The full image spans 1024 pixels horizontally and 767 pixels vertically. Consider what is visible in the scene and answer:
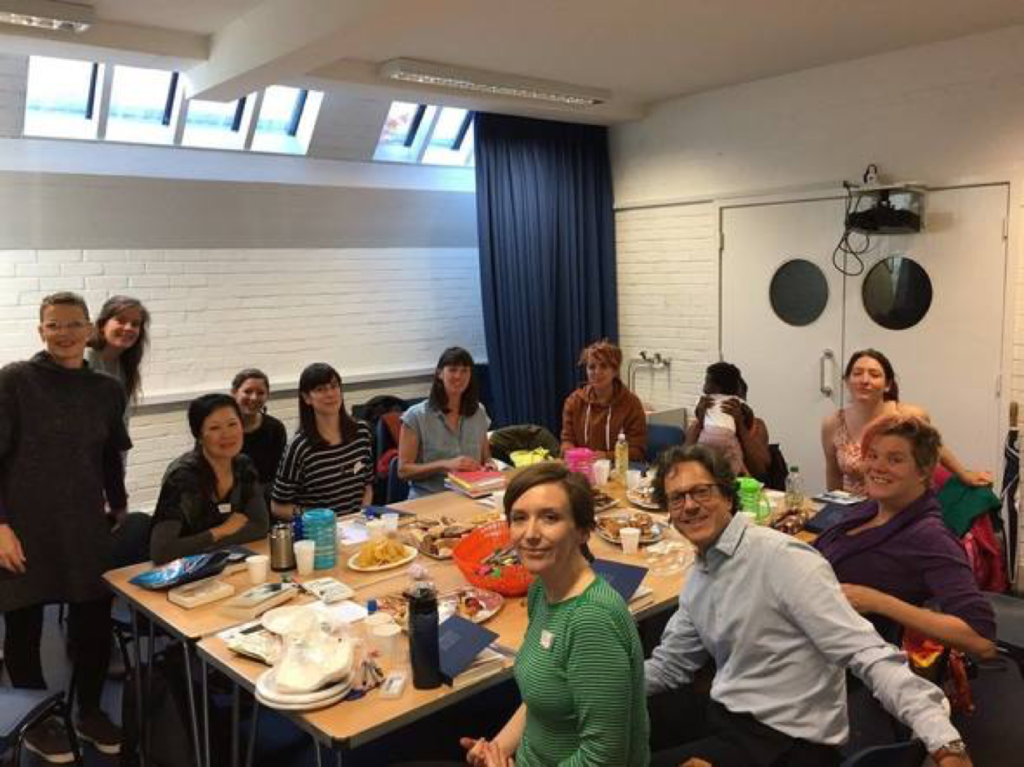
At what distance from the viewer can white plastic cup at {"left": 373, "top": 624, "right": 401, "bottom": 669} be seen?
6.72ft

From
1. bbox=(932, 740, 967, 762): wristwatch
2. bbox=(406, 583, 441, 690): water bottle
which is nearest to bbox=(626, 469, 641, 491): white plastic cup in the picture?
bbox=(406, 583, 441, 690): water bottle

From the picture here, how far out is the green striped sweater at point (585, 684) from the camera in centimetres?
155

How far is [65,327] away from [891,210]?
12.8 feet

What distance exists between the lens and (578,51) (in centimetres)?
437

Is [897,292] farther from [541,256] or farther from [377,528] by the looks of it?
[377,528]

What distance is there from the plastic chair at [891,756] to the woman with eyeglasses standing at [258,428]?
8.97 ft

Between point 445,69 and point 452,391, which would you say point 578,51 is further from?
point 452,391

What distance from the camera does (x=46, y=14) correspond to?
3400mm

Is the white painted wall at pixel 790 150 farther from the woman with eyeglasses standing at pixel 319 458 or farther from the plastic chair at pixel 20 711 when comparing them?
the plastic chair at pixel 20 711

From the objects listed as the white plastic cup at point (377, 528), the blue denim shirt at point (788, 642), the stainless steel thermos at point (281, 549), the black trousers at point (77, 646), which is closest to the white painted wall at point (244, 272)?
the black trousers at point (77, 646)

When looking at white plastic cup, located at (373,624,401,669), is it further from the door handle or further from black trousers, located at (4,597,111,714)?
the door handle

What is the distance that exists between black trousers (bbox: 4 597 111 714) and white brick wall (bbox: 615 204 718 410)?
4.05 m

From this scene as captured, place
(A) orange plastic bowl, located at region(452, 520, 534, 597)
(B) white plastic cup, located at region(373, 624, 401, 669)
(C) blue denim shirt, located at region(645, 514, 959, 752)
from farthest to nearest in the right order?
(A) orange plastic bowl, located at region(452, 520, 534, 597) < (B) white plastic cup, located at region(373, 624, 401, 669) < (C) blue denim shirt, located at region(645, 514, 959, 752)

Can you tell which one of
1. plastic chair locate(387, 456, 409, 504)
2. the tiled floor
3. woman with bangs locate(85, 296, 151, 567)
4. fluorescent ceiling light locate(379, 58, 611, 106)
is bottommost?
the tiled floor
